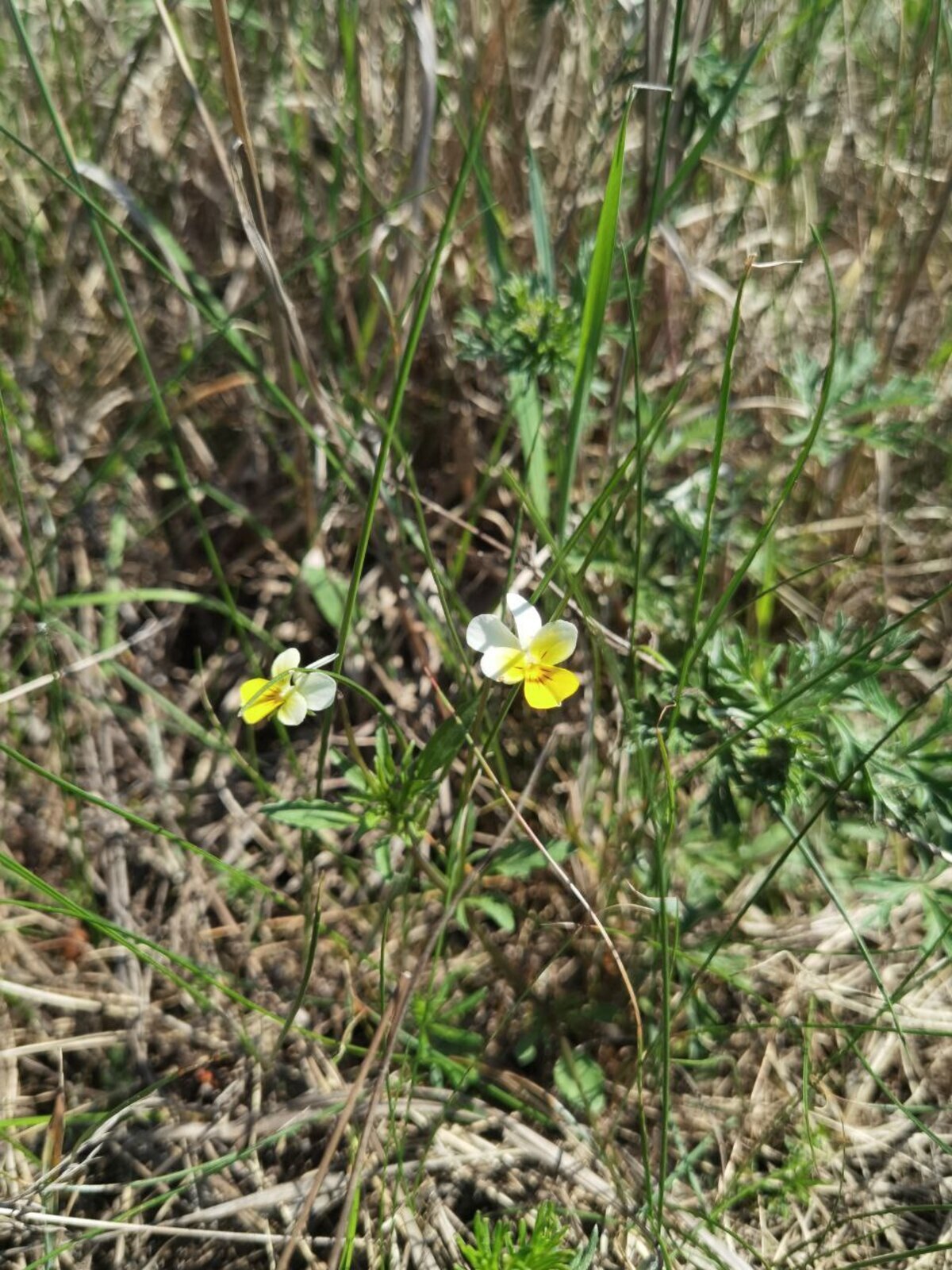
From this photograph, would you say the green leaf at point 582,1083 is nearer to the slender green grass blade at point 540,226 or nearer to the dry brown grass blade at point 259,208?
the dry brown grass blade at point 259,208

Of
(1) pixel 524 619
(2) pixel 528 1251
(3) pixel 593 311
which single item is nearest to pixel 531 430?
(3) pixel 593 311

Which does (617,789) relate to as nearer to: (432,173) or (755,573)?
(755,573)

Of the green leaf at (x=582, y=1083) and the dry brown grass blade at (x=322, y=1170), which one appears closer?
the dry brown grass blade at (x=322, y=1170)

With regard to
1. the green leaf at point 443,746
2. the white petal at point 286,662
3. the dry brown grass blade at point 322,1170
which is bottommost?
the dry brown grass blade at point 322,1170

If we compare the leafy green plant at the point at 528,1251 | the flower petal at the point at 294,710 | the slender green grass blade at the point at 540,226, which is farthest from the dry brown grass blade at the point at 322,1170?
the slender green grass blade at the point at 540,226

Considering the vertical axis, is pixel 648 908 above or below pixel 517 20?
below

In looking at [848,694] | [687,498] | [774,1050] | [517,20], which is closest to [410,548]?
[687,498]

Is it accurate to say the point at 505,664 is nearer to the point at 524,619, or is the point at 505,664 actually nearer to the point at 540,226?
the point at 524,619

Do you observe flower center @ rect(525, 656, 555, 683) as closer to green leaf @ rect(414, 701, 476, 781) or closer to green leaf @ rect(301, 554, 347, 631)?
green leaf @ rect(414, 701, 476, 781)
